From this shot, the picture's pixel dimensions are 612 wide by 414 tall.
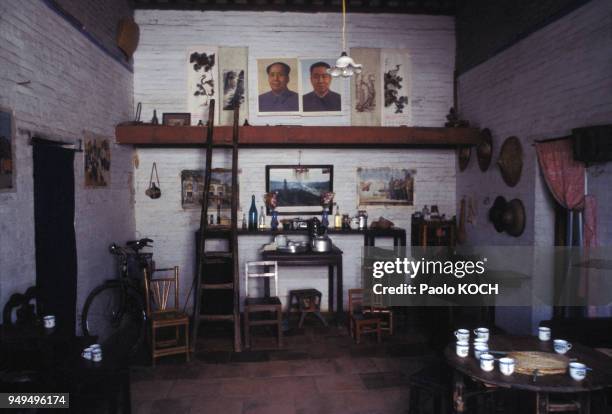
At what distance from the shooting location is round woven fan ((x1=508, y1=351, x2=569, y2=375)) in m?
2.79

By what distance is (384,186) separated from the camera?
732 centimetres

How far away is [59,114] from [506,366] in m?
4.50

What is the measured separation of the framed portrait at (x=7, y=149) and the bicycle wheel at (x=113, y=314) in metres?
1.89

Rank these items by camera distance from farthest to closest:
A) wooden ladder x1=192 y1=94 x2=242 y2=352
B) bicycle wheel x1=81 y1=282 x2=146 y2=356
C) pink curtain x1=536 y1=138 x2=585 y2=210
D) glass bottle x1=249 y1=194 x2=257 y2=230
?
glass bottle x1=249 y1=194 x2=257 y2=230 < wooden ladder x1=192 y1=94 x2=242 y2=352 < bicycle wheel x1=81 y1=282 x2=146 y2=356 < pink curtain x1=536 y1=138 x2=585 y2=210

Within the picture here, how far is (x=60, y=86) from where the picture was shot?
457 centimetres

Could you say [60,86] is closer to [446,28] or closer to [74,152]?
[74,152]

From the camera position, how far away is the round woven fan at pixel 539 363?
2785mm

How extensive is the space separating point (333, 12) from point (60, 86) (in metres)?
4.30

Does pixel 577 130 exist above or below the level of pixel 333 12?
below

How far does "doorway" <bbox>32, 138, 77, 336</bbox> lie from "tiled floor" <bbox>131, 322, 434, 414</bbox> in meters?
1.08

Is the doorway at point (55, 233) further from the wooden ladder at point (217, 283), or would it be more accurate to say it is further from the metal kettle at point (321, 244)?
the metal kettle at point (321, 244)

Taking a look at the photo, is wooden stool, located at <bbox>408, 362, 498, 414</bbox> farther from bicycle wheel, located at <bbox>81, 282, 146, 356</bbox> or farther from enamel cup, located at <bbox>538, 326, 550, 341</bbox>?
bicycle wheel, located at <bbox>81, 282, 146, 356</bbox>

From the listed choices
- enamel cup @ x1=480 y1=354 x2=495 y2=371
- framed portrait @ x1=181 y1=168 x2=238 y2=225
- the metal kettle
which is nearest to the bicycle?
framed portrait @ x1=181 y1=168 x2=238 y2=225

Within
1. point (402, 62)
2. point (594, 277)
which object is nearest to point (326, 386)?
point (594, 277)
